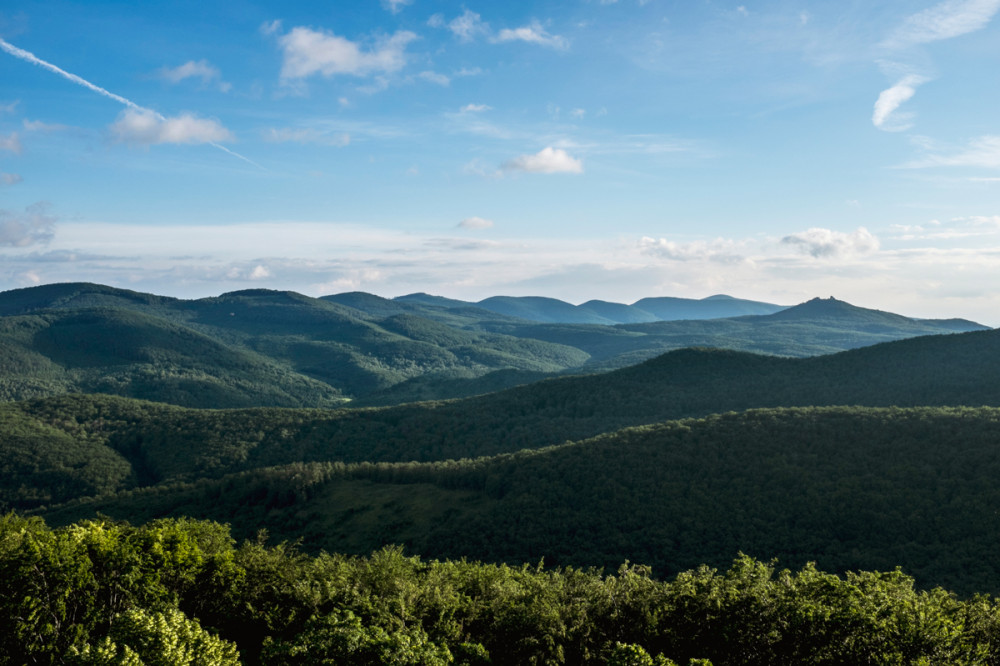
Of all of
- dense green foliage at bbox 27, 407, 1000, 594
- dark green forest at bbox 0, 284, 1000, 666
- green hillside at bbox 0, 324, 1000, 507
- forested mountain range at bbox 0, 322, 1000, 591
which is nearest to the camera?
dark green forest at bbox 0, 284, 1000, 666

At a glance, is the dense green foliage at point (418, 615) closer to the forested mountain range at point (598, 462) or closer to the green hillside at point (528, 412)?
the forested mountain range at point (598, 462)

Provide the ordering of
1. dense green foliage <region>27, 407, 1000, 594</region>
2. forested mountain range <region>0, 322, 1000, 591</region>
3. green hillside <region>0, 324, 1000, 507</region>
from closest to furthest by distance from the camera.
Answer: dense green foliage <region>27, 407, 1000, 594</region> → forested mountain range <region>0, 322, 1000, 591</region> → green hillside <region>0, 324, 1000, 507</region>

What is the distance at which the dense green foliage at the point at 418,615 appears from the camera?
25.6 m

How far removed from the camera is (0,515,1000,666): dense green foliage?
1006 inches

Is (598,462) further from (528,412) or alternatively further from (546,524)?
(528,412)

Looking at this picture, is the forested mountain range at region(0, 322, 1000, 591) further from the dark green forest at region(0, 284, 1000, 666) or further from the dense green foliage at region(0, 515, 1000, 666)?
the dense green foliage at region(0, 515, 1000, 666)

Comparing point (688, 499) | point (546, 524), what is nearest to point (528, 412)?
point (546, 524)

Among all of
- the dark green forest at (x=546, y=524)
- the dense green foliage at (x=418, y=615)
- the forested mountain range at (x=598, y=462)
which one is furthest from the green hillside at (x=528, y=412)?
the dense green foliage at (x=418, y=615)

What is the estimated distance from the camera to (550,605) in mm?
31922

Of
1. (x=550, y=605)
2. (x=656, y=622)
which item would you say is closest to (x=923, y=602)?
(x=656, y=622)

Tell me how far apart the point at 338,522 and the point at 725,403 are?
318 ft

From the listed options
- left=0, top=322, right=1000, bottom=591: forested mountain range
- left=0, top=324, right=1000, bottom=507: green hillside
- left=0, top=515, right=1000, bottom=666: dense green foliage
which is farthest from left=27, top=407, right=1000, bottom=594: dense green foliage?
left=0, top=515, right=1000, bottom=666: dense green foliage

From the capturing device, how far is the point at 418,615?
105 feet

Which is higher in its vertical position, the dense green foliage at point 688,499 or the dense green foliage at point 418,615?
the dense green foliage at point 418,615
